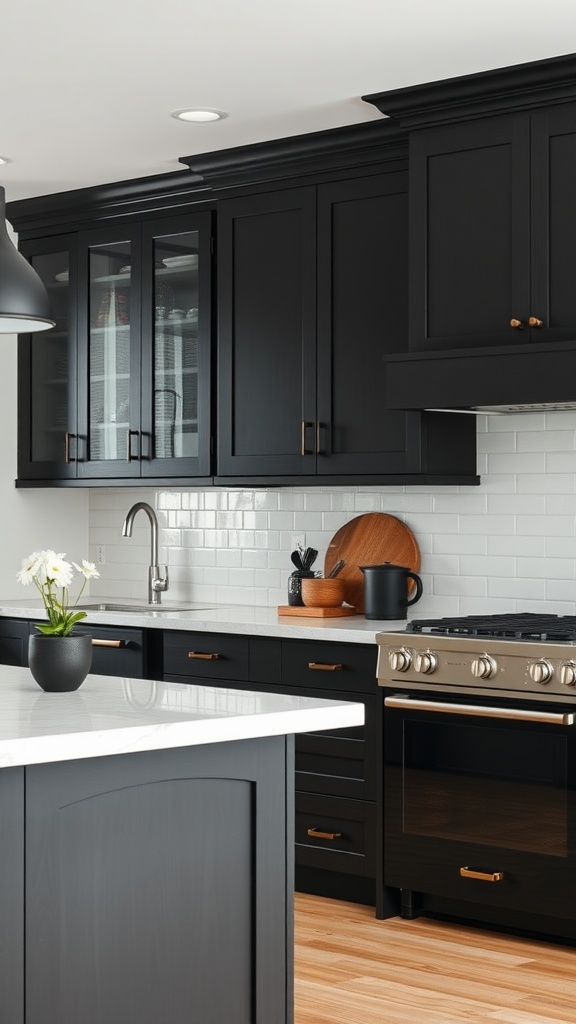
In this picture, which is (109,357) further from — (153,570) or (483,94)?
(483,94)

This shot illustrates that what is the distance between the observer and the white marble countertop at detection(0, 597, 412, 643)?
14.9 ft

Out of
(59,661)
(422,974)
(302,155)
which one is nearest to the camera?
(59,661)

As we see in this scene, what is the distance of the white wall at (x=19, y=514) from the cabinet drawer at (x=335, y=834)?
80.0 inches

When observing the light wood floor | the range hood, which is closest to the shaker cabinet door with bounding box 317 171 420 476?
Answer: the range hood

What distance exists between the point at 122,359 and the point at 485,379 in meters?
1.96

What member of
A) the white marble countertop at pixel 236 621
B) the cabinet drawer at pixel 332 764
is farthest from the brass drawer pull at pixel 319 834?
the white marble countertop at pixel 236 621

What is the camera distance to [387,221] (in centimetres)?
471

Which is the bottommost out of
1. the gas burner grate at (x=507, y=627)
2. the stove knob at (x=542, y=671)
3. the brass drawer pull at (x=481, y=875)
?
the brass drawer pull at (x=481, y=875)

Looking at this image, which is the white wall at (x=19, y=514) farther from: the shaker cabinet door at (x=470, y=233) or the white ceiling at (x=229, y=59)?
the shaker cabinet door at (x=470, y=233)

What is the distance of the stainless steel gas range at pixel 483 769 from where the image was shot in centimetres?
397

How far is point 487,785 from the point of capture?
413 cm

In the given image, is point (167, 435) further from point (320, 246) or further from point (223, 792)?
point (223, 792)

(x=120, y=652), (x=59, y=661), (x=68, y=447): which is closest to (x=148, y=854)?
(x=59, y=661)

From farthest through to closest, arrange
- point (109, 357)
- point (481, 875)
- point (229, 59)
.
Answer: point (109, 357) < point (481, 875) < point (229, 59)
